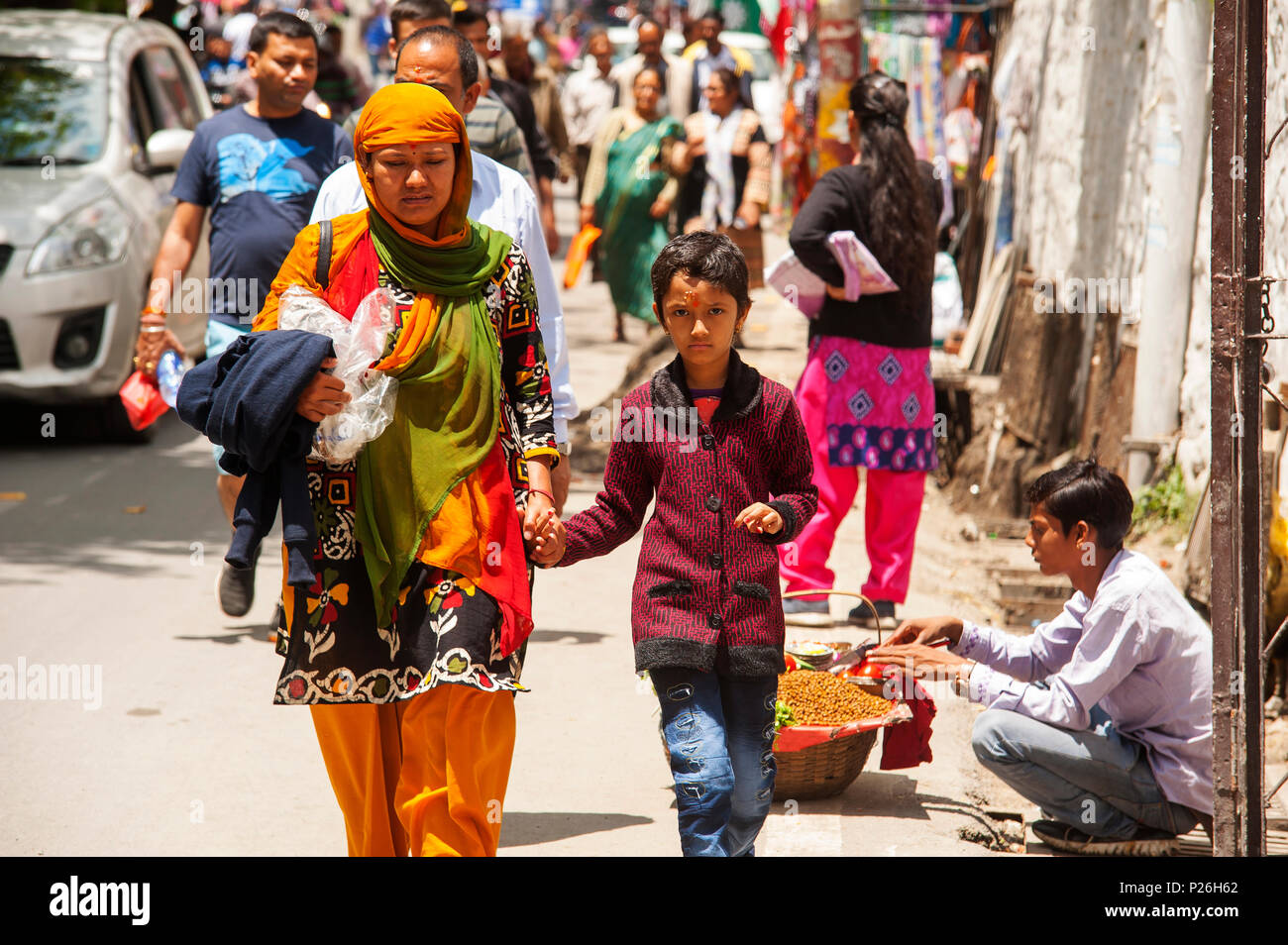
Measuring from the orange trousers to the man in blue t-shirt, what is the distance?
2290mm

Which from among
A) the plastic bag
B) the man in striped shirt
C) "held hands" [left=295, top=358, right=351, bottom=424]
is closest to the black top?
the man in striped shirt

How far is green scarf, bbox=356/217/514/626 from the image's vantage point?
3.22 m

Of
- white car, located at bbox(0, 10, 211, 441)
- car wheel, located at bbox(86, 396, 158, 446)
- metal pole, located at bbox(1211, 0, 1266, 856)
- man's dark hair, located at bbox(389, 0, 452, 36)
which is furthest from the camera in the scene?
car wheel, located at bbox(86, 396, 158, 446)

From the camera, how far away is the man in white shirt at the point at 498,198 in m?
3.94

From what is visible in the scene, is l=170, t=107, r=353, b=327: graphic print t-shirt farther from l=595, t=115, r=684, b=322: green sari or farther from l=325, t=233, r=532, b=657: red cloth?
l=595, t=115, r=684, b=322: green sari

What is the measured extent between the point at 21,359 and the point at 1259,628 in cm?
705

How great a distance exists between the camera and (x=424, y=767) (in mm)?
3285

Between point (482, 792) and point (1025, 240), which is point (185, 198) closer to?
point (482, 792)

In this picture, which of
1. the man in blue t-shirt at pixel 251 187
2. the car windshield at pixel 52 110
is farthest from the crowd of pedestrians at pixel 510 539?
the car windshield at pixel 52 110

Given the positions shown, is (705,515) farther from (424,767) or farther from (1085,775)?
(1085,775)

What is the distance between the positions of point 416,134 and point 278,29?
250 centimetres

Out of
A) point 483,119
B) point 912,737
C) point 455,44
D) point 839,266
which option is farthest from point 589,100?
point 912,737

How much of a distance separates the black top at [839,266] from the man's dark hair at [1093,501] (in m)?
2.11
